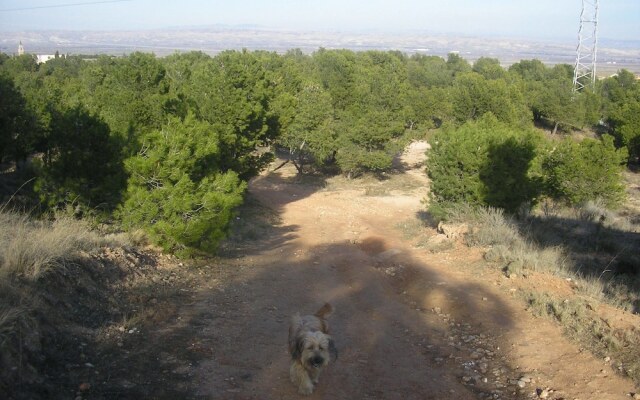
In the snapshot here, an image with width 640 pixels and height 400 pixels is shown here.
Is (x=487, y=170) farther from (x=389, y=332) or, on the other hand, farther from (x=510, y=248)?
(x=389, y=332)

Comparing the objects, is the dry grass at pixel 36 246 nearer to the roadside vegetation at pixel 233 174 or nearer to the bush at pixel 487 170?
the roadside vegetation at pixel 233 174

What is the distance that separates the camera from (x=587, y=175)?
2523 cm

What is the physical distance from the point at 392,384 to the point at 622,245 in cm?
1112

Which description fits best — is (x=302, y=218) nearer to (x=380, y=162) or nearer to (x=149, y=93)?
(x=149, y=93)

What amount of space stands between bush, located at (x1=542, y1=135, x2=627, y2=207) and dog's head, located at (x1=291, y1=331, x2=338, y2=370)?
22.1 meters

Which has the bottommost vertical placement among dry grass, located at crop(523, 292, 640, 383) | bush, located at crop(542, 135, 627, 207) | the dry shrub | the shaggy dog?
bush, located at crop(542, 135, 627, 207)

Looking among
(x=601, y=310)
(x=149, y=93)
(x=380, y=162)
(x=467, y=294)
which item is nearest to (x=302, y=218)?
(x=149, y=93)

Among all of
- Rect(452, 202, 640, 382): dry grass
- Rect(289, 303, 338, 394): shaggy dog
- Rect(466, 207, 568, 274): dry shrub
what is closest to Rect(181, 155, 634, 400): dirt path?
Rect(289, 303, 338, 394): shaggy dog

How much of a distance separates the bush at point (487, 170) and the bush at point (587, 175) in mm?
8621

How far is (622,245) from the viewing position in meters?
15.0

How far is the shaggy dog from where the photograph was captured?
228 inches

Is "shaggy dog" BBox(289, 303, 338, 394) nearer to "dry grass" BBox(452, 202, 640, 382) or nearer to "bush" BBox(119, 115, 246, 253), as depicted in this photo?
"dry grass" BBox(452, 202, 640, 382)

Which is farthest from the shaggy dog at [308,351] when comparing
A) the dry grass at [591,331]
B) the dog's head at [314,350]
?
the dry grass at [591,331]

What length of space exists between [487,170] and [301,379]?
12.9 m
